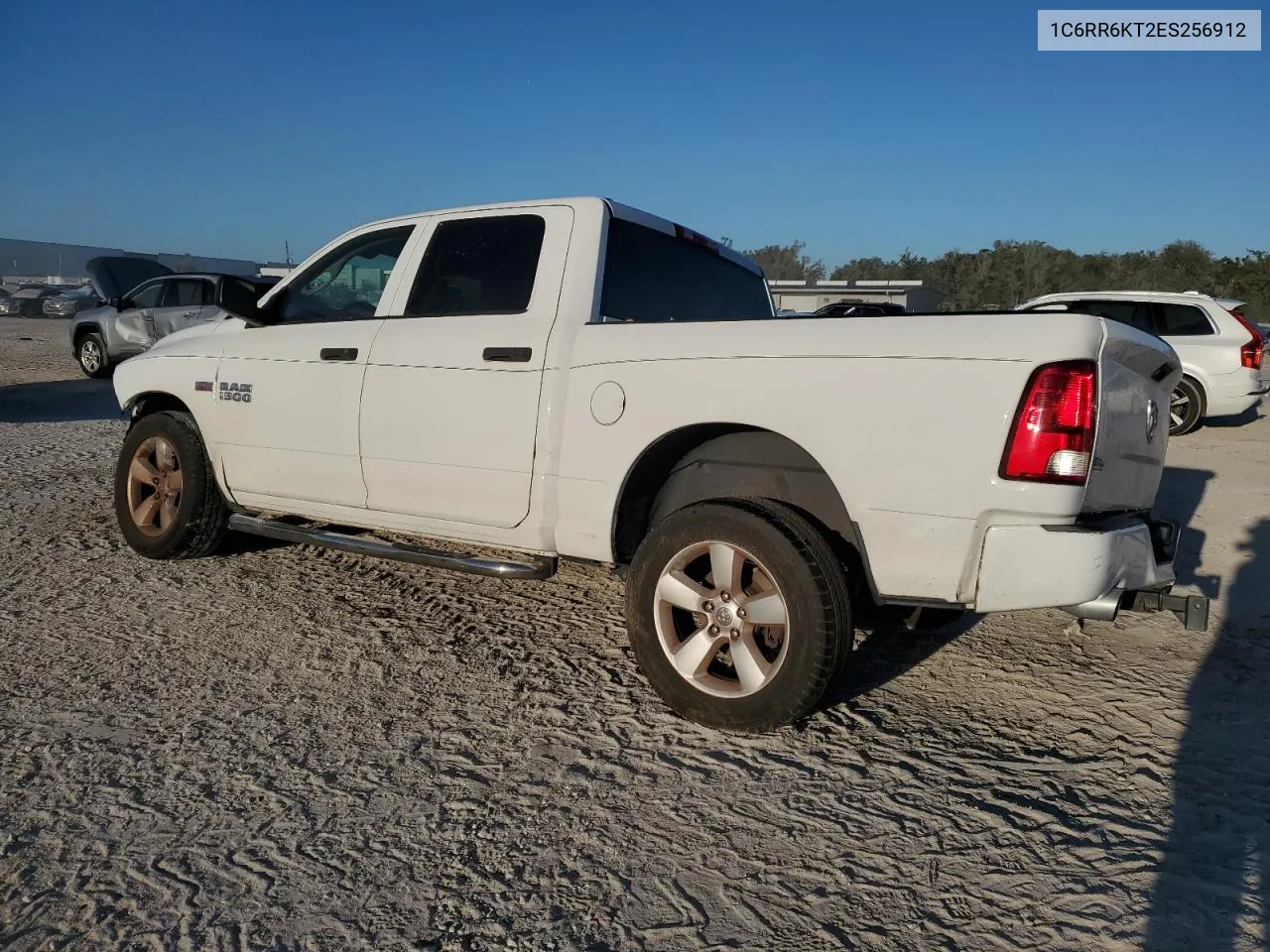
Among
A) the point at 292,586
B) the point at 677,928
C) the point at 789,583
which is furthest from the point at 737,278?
the point at 677,928

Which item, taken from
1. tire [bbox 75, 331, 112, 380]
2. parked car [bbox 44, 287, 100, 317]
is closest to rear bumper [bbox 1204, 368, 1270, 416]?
tire [bbox 75, 331, 112, 380]

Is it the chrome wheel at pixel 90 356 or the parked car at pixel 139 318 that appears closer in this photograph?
the parked car at pixel 139 318

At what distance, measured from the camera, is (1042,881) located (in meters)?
2.42

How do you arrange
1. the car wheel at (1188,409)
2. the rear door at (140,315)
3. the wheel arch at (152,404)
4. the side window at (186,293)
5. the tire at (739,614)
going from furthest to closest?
the rear door at (140,315), the side window at (186,293), the car wheel at (1188,409), the wheel arch at (152,404), the tire at (739,614)

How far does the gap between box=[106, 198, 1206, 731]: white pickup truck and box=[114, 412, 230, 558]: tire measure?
2 centimetres

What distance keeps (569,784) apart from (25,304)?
145 ft

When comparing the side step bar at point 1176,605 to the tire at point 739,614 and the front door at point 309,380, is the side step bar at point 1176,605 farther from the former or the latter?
the front door at point 309,380

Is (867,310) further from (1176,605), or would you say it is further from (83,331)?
(83,331)

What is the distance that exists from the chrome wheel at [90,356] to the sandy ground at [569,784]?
472 inches

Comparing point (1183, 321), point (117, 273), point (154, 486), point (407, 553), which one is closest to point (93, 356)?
point (117, 273)

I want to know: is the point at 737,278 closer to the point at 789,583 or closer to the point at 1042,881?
the point at 789,583

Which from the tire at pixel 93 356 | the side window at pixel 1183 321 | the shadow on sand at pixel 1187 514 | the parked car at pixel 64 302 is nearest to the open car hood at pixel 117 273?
the tire at pixel 93 356

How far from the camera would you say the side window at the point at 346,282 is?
461cm

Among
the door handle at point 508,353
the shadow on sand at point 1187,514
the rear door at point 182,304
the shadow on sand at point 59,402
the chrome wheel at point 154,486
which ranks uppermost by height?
the rear door at point 182,304
